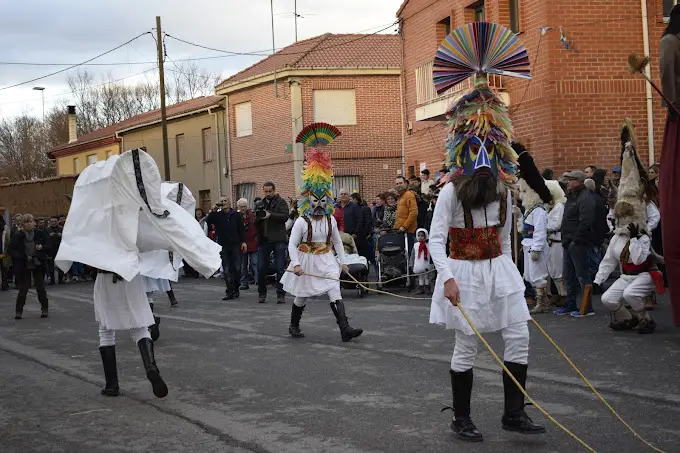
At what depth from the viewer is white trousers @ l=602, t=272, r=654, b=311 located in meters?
10.9

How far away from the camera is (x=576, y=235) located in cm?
1277

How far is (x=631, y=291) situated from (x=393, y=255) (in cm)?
784

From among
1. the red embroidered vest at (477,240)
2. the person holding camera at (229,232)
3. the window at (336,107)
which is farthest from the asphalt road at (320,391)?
the window at (336,107)

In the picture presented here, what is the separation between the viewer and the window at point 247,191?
131 ft

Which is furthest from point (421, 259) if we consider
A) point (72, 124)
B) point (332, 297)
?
point (72, 124)

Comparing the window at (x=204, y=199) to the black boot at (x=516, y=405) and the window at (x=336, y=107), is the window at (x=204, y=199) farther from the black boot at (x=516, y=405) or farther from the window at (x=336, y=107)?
the black boot at (x=516, y=405)

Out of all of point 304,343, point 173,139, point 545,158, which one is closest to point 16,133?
point 173,139

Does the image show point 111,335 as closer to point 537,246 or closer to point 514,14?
point 537,246

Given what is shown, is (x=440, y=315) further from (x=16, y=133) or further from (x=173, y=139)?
(x=16, y=133)

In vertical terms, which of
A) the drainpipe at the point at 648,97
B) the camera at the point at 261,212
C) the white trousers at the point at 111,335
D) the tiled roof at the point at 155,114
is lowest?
the white trousers at the point at 111,335

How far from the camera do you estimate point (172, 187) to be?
11945 mm

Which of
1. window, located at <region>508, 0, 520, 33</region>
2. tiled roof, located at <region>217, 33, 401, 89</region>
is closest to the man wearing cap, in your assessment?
window, located at <region>508, 0, 520, 33</region>

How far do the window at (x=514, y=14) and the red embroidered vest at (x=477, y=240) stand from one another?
49.2 ft

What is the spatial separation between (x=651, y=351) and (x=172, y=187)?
6183 millimetres
